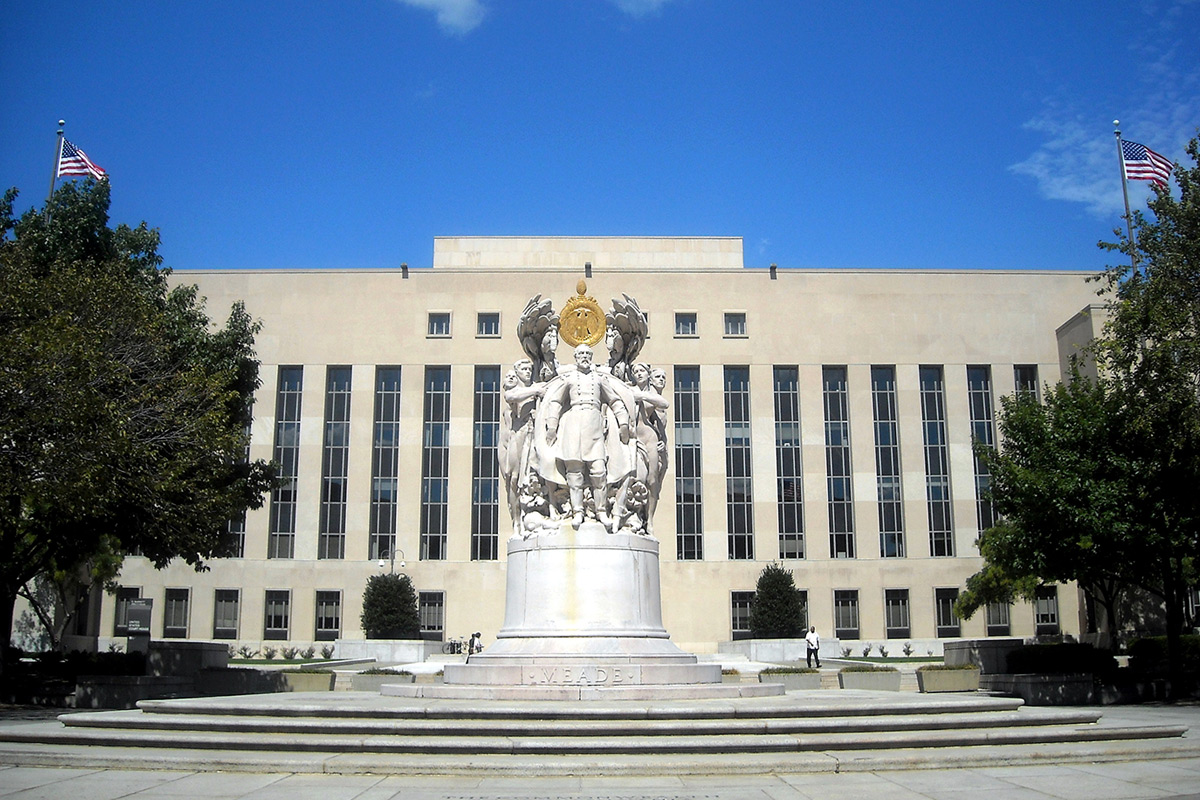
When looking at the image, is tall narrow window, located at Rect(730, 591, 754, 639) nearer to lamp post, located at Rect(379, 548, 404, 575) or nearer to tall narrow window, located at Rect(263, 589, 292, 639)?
lamp post, located at Rect(379, 548, 404, 575)

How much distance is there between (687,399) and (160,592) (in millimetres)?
31577

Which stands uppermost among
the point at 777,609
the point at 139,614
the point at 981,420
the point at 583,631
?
the point at 981,420

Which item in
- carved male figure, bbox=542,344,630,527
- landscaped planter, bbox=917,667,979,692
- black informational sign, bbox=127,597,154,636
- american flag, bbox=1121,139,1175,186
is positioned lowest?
landscaped planter, bbox=917,667,979,692

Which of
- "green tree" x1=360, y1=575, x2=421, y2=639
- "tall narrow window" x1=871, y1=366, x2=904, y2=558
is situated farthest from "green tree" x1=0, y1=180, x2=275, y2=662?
"tall narrow window" x1=871, y1=366, x2=904, y2=558

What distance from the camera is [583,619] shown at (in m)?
16.5

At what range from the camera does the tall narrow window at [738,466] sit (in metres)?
55.9

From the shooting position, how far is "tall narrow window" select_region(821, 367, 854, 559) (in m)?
56.1

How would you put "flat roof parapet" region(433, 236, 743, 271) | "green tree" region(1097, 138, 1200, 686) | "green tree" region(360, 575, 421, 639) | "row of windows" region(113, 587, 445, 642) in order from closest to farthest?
1. "green tree" region(1097, 138, 1200, 686)
2. "green tree" region(360, 575, 421, 639)
3. "row of windows" region(113, 587, 445, 642)
4. "flat roof parapet" region(433, 236, 743, 271)

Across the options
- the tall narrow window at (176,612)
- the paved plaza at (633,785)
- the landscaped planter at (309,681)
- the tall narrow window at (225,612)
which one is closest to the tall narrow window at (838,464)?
the tall narrow window at (225,612)

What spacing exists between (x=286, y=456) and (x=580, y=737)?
1899 inches

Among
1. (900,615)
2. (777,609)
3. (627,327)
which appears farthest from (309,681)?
(900,615)

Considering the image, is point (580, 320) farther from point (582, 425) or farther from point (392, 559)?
Answer: point (392, 559)

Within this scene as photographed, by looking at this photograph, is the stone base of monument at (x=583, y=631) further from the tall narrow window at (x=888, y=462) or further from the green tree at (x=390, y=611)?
the tall narrow window at (x=888, y=462)

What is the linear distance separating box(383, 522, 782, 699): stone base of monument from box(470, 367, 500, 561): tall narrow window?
38.4 m
